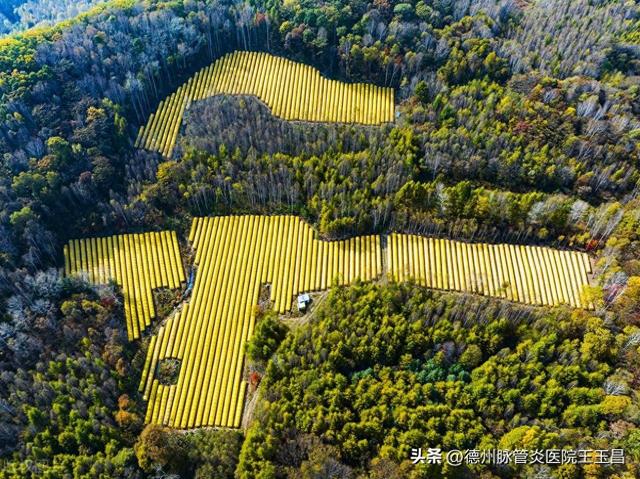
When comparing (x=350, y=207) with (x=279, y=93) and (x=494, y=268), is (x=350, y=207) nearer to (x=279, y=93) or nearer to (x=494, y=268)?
(x=494, y=268)

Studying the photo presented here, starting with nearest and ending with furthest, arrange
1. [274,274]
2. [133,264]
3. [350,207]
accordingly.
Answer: [274,274] → [133,264] → [350,207]

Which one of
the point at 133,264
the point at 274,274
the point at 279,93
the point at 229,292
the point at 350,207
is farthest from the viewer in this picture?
the point at 279,93

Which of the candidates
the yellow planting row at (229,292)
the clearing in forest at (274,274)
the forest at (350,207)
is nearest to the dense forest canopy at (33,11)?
the forest at (350,207)

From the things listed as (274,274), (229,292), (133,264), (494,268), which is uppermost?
(494,268)

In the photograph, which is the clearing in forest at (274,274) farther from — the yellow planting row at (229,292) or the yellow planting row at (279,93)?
the yellow planting row at (279,93)

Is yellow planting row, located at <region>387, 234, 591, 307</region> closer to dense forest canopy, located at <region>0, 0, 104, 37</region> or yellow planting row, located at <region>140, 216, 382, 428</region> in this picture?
yellow planting row, located at <region>140, 216, 382, 428</region>

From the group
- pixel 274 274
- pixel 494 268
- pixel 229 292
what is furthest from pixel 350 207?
pixel 494 268

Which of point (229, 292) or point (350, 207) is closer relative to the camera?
point (229, 292)
